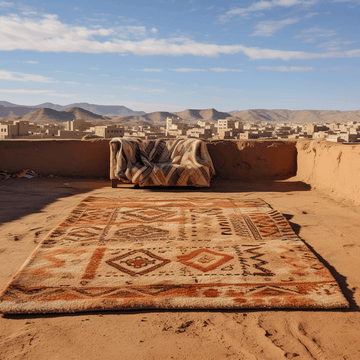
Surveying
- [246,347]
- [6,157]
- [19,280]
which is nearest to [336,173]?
[246,347]

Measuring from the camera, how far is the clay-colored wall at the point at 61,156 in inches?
283

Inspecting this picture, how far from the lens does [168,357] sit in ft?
5.55

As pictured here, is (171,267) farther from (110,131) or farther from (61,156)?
(110,131)

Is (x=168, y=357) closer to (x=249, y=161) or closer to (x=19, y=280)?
(x=19, y=280)

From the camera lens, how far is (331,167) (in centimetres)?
563

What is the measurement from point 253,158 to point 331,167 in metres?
1.78

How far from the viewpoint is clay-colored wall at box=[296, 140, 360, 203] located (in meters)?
4.96

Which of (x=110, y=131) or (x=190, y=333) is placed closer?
(x=190, y=333)

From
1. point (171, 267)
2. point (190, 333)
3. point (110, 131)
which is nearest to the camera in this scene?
point (190, 333)

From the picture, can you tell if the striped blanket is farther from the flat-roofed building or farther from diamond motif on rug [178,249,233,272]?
the flat-roofed building

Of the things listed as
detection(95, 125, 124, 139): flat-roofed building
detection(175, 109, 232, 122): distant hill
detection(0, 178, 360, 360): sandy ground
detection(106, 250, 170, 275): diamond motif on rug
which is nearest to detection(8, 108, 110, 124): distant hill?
detection(175, 109, 232, 122): distant hill

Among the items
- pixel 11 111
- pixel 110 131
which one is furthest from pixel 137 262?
pixel 11 111

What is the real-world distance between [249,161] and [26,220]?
4590 millimetres

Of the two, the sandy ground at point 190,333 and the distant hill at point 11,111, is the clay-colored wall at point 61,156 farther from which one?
the distant hill at point 11,111
